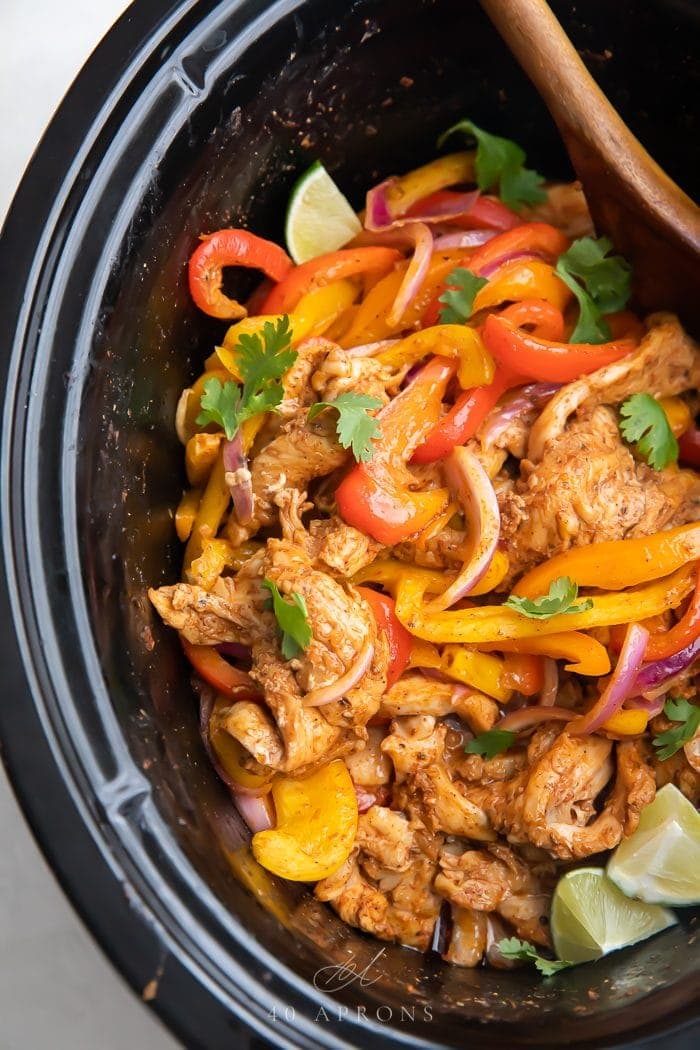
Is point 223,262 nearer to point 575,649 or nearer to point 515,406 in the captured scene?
point 515,406

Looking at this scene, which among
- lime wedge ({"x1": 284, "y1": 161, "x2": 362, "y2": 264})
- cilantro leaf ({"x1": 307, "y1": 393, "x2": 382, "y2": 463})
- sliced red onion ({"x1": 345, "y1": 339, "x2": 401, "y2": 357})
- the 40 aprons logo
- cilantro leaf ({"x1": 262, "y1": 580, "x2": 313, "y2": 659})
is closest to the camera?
the 40 aprons logo

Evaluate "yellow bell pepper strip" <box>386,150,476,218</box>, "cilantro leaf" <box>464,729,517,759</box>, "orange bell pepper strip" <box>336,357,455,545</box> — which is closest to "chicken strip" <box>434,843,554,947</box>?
"cilantro leaf" <box>464,729,517,759</box>

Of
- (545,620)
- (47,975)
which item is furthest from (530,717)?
(47,975)

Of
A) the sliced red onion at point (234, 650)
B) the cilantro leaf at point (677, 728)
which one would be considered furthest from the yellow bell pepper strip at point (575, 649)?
the sliced red onion at point (234, 650)

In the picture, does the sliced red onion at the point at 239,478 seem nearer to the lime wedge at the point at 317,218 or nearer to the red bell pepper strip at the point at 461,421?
the red bell pepper strip at the point at 461,421

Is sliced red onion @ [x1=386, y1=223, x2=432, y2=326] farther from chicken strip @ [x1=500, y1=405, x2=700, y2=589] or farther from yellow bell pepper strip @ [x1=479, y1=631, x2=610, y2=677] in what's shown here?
yellow bell pepper strip @ [x1=479, y1=631, x2=610, y2=677]

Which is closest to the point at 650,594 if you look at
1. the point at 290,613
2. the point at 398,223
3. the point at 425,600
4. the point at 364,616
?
the point at 425,600
